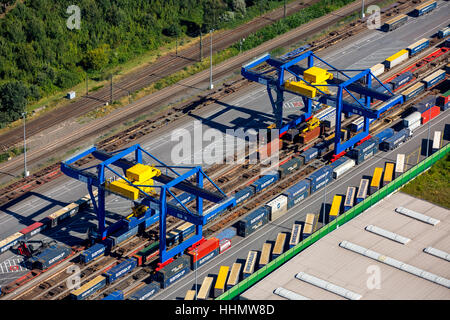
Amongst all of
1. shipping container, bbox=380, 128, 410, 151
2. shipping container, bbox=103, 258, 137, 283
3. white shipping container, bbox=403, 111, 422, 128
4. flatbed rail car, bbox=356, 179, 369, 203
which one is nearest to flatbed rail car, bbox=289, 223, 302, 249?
flatbed rail car, bbox=356, 179, 369, 203

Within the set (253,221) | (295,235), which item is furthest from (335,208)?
(253,221)

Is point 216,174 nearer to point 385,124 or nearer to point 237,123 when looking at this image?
point 237,123

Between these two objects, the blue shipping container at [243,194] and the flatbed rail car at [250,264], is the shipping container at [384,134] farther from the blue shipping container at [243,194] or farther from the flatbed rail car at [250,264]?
the flatbed rail car at [250,264]

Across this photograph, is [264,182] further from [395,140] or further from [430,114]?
[430,114]

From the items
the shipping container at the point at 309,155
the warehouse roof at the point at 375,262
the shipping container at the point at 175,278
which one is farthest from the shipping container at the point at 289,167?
the shipping container at the point at 175,278

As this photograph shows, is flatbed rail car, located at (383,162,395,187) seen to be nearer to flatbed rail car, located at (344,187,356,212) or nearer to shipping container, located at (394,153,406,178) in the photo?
shipping container, located at (394,153,406,178)
